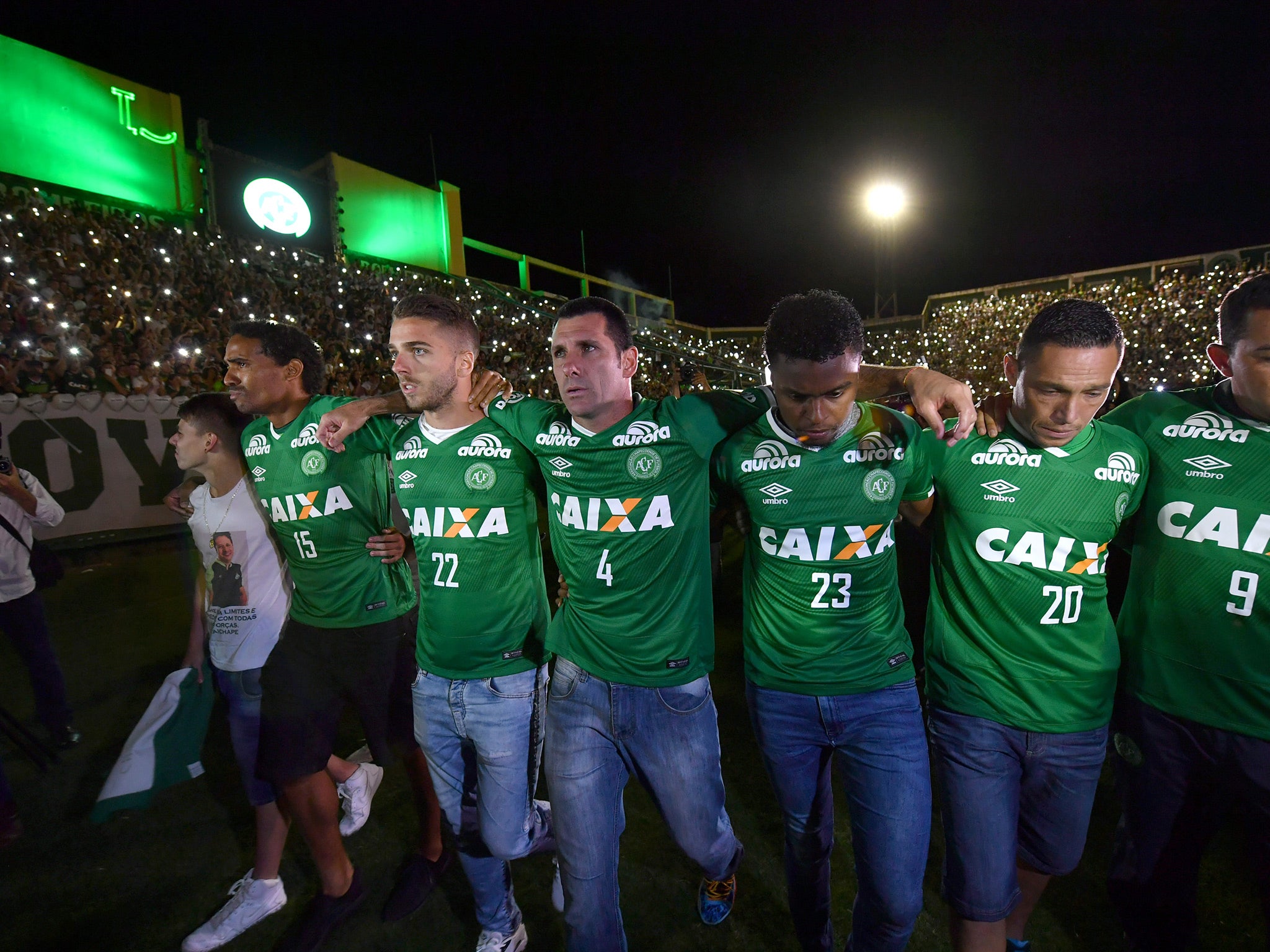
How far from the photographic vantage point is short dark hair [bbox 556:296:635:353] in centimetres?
245

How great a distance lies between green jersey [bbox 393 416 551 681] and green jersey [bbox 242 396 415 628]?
1.31 ft

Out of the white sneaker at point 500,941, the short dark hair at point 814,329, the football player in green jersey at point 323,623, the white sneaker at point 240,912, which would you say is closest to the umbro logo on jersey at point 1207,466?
the short dark hair at point 814,329

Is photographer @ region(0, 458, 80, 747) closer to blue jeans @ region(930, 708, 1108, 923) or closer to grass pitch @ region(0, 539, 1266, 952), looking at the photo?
grass pitch @ region(0, 539, 1266, 952)

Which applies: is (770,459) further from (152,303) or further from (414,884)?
(152,303)

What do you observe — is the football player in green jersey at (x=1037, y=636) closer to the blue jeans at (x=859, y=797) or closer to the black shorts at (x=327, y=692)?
the blue jeans at (x=859, y=797)

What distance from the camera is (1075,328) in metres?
2.12

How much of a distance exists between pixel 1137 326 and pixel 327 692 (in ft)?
87.3

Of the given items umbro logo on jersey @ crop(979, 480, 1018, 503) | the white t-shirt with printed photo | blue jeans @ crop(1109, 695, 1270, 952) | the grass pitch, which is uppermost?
umbro logo on jersey @ crop(979, 480, 1018, 503)

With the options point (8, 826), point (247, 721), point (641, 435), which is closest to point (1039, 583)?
point (641, 435)

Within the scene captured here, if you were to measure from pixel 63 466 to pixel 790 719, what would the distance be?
455 inches

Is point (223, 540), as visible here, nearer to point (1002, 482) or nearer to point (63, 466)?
point (1002, 482)

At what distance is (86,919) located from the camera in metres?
2.83

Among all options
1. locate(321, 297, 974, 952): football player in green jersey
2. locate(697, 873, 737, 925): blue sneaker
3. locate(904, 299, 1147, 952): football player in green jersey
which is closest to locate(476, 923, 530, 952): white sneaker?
locate(321, 297, 974, 952): football player in green jersey

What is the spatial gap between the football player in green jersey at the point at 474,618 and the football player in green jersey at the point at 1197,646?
2.41 meters
